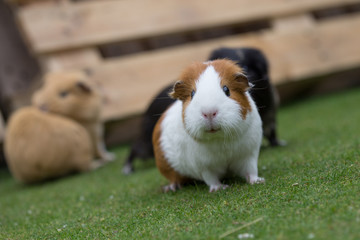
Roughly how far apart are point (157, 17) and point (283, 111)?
2222mm

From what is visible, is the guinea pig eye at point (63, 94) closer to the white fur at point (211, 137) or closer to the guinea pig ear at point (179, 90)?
the white fur at point (211, 137)

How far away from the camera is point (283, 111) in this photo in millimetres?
6344

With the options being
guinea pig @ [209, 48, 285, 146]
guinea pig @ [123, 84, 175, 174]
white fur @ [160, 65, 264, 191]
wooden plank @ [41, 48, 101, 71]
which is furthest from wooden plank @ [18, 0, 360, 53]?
white fur @ [160, 65, 264, 191]

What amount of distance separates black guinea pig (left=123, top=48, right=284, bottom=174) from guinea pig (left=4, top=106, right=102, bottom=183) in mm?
1141

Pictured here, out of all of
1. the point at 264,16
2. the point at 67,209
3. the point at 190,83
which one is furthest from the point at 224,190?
the point at 264,16

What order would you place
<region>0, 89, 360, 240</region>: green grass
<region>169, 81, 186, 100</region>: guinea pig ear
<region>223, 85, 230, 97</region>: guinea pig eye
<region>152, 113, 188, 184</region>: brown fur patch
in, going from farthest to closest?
<region>152, 113, 188, 184</region>: brown fur patch
<region>169, 81, 186, 100</region>: guinea pig ear
<region>223, 85, 230, 97</region>: guinea pig eye
<region>0, 89, 360, 240</region>: green grass

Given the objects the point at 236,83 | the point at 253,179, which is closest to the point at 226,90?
the point at 236,83

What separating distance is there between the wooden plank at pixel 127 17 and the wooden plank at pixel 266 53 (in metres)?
0.30

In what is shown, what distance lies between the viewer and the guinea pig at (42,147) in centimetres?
456

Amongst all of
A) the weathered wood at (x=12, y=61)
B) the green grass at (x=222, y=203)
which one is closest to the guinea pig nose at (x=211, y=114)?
the green grass at (x=222, y=203)

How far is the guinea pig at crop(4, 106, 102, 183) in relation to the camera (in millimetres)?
4559

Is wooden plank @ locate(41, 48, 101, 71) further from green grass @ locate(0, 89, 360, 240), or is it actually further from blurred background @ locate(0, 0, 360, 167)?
green grass @ locate(0, 89, 360, 240)

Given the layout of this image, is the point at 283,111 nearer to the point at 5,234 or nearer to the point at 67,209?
the point at 67,209

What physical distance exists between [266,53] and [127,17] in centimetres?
195
